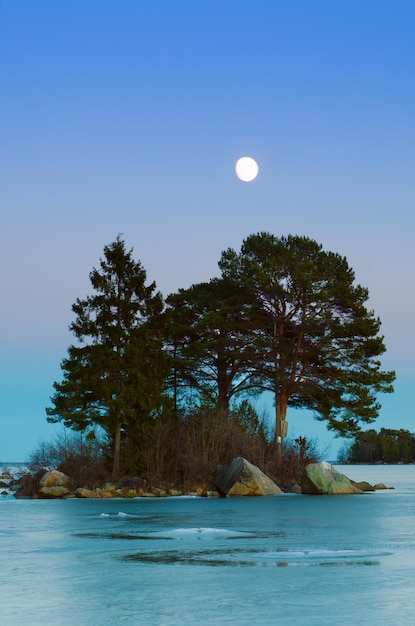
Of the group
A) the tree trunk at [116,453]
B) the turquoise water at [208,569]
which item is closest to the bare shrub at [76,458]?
the tree trunk at [116,453]

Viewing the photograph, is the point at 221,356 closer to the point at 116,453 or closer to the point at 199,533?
the point at 116,453

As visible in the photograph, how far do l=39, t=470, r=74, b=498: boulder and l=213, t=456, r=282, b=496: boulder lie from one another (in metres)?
6.37

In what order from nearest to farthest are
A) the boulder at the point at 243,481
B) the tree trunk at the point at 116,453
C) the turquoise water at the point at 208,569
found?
1. the turquoise water at the point at 208,569
2. the boulder at the point at 243,481
3. the tree trunk at the point at 116,453

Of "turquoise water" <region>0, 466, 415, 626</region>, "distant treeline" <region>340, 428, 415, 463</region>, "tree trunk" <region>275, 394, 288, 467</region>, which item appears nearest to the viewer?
"turquoise water" <region>0, 466, 415, 626</region>

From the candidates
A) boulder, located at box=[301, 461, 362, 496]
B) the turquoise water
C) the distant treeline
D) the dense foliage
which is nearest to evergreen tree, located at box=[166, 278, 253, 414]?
the dense foliage

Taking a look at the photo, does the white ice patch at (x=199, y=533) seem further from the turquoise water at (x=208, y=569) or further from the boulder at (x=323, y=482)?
the boulder at (x=323, y=482)

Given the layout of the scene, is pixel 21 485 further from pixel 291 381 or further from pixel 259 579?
pixel 259 579

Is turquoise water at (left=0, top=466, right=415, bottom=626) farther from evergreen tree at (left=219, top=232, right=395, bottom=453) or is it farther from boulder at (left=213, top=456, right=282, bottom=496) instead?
evergreen tree at (left=219, top=232, right=395, bottom=453)

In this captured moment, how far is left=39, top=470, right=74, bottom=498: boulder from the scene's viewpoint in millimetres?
39562

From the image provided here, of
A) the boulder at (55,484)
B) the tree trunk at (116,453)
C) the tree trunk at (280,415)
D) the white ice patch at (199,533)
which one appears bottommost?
the white ice patch at (199,533)

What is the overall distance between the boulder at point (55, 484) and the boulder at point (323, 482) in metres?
10.2

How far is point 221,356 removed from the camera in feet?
174

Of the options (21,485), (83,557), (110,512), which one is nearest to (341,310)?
(21,485)

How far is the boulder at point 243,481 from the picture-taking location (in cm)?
3906
